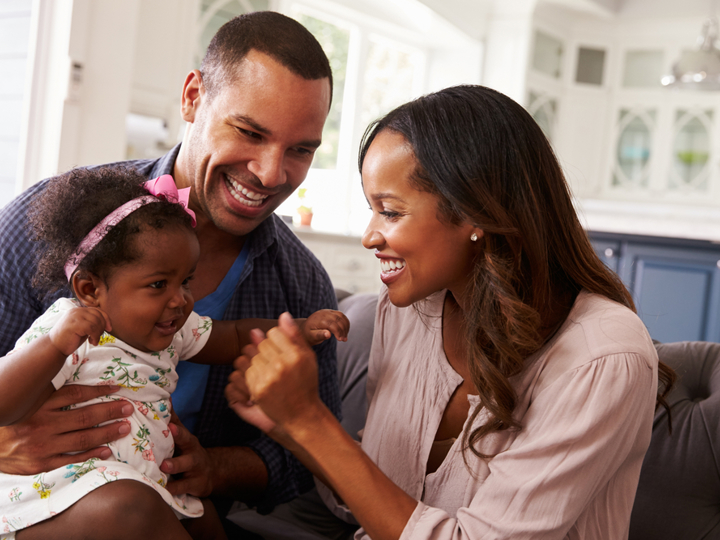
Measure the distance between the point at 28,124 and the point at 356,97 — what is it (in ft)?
10.4

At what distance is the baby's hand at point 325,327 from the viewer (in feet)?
4.18

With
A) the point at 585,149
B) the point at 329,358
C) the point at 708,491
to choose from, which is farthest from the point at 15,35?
the point at 585,149

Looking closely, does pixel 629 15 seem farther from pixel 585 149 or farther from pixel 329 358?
pixel 329 358

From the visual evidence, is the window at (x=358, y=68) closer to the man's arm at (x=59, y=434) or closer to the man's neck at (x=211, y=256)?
the man's neck at (x=211, y=256)

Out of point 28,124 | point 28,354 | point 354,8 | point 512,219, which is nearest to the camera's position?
point 28,354

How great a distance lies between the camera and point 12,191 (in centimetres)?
315

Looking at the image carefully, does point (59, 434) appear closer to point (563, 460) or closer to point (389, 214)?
point (389, 214)

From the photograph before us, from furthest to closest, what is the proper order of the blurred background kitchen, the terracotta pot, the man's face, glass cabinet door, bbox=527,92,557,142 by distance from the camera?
1. glass cabinet door, bbox=527,92,557,142
2. the terracotta pot
3. the blurred background kitchen
4. the man's face

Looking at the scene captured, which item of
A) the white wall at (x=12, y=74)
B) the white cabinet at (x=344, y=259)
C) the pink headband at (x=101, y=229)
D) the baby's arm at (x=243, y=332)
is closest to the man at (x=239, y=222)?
the baby's arm at (x=243, y=332)

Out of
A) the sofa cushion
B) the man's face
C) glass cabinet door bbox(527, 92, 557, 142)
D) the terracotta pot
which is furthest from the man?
glass cabinet door bbox(527, 92, 557, 142)

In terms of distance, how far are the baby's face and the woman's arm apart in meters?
0.22

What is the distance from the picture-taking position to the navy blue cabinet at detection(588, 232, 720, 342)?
484 cm

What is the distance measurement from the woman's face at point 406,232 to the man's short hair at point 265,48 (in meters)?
0.33

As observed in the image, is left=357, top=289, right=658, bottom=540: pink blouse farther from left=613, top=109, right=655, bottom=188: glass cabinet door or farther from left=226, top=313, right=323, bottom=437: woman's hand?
left=613, top=109, right=655, bottom=188: glass cabinet door
